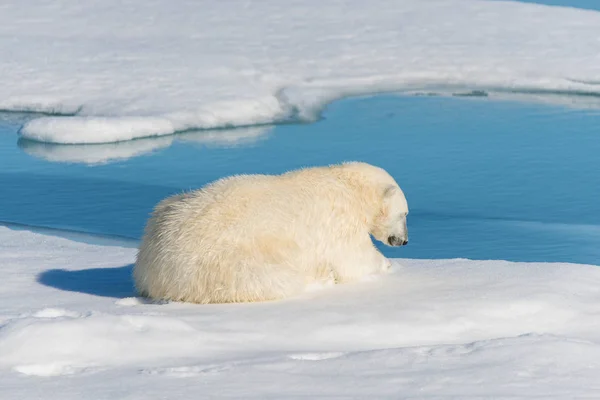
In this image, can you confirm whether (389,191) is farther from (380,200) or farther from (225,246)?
(225,246)

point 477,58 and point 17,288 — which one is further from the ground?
point 477,58

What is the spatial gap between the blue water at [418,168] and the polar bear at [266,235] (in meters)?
1.76

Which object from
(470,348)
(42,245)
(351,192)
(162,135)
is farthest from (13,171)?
(470,348)

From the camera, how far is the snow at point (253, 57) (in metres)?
10.5

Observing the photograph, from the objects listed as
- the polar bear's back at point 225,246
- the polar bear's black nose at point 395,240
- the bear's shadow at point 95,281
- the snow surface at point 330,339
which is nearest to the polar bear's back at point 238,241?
the polar bear's back at point 225,246

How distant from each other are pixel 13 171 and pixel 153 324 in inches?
222

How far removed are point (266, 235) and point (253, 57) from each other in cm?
841

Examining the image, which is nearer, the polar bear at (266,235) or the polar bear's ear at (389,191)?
the polar bear at (266,235)

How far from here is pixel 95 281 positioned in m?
4.77

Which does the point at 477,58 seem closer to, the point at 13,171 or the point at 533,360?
the point at 13,171

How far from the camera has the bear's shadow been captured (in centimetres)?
449

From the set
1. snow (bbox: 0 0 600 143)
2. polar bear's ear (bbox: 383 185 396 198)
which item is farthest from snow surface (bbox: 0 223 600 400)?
snow (bbox: 0 0 600 143)

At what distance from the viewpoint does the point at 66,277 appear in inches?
186

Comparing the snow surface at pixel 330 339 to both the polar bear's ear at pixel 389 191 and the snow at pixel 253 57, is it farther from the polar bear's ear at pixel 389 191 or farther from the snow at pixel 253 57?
the snow at pixel 253 57
